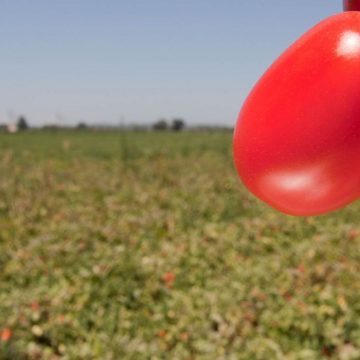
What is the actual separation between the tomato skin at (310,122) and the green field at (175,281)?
6.91 ft

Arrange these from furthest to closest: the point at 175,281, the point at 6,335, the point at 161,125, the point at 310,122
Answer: the point at 161,125 < the point at 175,281 < the point at 6,335 < the point at 310,122

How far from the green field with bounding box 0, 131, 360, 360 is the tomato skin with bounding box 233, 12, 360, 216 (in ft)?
6.91

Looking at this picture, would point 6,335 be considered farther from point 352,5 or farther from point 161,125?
point 161,125

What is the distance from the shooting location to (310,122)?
0.52m

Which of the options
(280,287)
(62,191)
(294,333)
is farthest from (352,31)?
(62,191)

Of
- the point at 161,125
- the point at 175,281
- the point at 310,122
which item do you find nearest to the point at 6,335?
the point at 175,281

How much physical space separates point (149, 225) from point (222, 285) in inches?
52.3

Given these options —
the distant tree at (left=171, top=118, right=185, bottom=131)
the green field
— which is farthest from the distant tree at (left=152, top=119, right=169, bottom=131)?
the green field

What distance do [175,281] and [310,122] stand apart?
2933mm

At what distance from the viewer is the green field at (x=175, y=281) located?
268 centimetres

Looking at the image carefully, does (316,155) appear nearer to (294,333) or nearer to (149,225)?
(294,333)

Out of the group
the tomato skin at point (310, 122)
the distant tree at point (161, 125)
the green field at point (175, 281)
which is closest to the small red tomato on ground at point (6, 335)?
the green field at point (175, 281)

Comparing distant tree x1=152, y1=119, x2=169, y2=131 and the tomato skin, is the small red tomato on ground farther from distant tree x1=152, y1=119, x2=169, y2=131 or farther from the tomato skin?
distant tree x1=152, y1=119, x2=169, y2=131

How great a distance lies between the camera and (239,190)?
6473 mm
